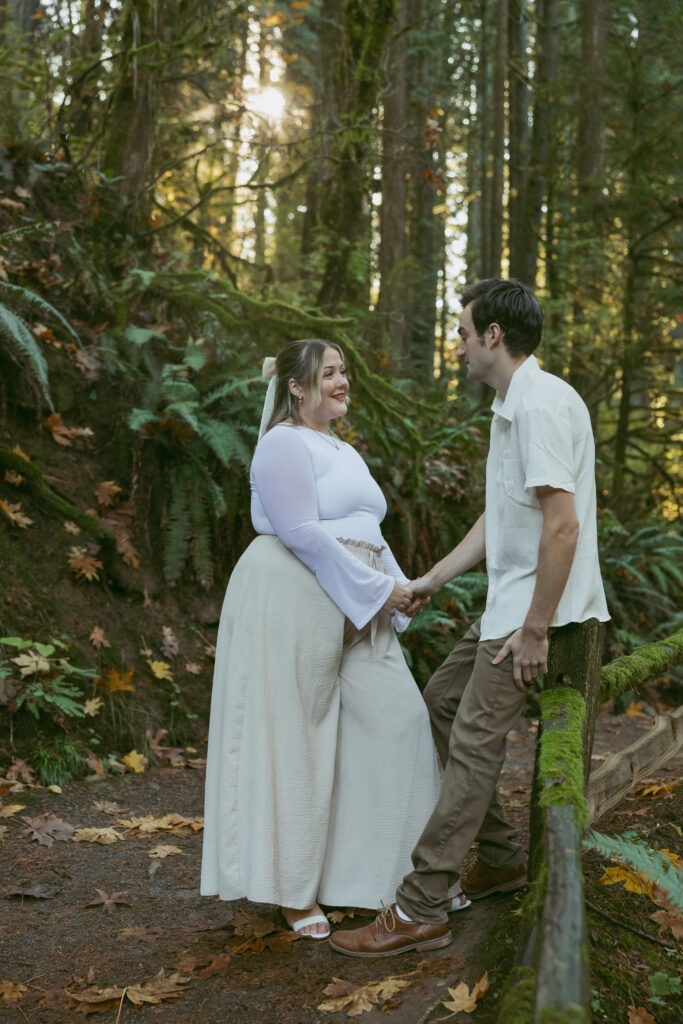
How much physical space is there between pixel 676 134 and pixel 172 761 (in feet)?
35.0

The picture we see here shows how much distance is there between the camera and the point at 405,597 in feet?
12.8

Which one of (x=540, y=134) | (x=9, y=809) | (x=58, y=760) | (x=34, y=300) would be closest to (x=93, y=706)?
(x=58, y=760)

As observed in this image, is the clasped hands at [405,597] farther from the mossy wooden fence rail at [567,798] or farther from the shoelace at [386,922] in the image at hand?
the shoelace at [386,922]

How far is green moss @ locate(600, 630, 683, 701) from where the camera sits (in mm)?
3730

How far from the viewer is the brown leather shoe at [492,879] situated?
12.4 feet

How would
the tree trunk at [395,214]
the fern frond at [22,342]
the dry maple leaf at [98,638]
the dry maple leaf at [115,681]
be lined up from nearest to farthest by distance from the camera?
the dry maple leaf at [115,681] → the dry maple leaf at [98,638] → the fern frond at [22,342] → the tree trunk at [395,214]

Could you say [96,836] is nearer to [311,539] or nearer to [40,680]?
[40,680]

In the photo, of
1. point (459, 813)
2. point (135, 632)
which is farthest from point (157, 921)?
point (135, 632)

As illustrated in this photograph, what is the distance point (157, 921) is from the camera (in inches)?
157

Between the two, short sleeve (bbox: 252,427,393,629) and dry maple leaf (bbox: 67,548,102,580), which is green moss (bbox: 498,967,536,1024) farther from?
dry maple leaf (bbox: 67,548,102,580)

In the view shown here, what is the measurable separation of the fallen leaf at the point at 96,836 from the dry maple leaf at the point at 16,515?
7.97 ft

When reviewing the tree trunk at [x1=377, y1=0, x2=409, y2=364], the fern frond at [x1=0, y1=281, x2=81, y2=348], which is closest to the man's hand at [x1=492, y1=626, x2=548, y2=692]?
the fern frond at [x1=0, y1=281, x2=81, y2=348]

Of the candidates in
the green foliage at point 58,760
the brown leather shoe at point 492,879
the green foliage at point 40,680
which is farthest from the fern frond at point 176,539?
the brown leather shoe at point 492,879

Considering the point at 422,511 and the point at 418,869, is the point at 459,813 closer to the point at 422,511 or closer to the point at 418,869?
the point at 418,869
